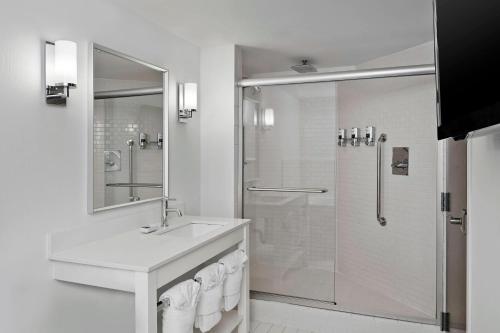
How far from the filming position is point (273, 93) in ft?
10.2

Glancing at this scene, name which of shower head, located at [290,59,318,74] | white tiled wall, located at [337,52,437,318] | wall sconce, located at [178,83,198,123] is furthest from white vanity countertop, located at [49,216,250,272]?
shower head, located at [290,59,318,74]

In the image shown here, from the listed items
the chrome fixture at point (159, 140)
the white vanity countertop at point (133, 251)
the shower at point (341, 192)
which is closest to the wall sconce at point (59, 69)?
the white vanity countertop at point (133, 251)

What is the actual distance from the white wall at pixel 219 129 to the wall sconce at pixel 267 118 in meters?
0.23

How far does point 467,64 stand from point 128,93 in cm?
193

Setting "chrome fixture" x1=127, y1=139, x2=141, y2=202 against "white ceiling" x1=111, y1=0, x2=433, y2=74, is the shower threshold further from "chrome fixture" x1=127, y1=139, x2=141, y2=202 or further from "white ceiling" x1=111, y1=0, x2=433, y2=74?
"white ceiling" x1=111, y1=0, x2=433, y2=74

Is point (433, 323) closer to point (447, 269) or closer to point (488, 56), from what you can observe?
point (447, 269)

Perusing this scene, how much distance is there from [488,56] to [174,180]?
2.38m

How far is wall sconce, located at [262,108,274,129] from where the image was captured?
3.12m

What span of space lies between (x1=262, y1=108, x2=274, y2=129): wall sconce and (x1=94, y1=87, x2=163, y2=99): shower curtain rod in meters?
0.89

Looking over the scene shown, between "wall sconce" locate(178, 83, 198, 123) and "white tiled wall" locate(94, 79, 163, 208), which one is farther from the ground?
"wall sconce" locate(178, 83, 198, 123)

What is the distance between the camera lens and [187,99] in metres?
2.84

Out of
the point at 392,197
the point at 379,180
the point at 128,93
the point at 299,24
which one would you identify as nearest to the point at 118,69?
the point at 128,93

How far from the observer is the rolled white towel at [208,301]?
203cm

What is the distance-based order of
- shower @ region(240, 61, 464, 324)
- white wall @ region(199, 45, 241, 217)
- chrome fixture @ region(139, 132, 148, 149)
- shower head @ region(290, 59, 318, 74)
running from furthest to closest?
shower head @ region(290, 59, 318, 74) → white wall @ region(199, 45, 241, 217) → shower @ region(240, 61, 464, 324) → chrome fixture @ region(139, 132, 148, 149)
